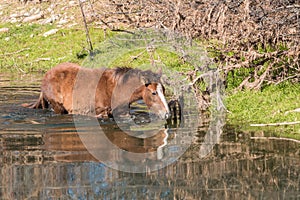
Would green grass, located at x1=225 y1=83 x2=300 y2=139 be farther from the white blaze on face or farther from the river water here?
the white blaze on face

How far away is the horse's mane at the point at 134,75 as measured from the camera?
33.9ft

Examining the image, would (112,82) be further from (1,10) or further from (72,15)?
(1,10)

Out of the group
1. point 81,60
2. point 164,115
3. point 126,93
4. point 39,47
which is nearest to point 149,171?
point 164,115

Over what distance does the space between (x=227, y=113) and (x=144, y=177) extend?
3.98 metres

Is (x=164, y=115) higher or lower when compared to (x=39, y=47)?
lower

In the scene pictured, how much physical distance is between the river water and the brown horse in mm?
762

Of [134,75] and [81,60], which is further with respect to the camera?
[81,60]

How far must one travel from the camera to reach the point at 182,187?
20.7ft

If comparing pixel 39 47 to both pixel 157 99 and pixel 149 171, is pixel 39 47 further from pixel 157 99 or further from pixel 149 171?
pixel 149 171

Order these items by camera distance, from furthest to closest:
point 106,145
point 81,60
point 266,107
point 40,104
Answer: point 81,60
point 40,104
point 266,107
point 106,145

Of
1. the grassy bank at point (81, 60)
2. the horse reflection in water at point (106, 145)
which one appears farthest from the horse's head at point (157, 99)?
the grassy bank at point (81, 60)

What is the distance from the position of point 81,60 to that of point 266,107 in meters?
9.44

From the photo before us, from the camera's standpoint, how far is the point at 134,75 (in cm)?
1063

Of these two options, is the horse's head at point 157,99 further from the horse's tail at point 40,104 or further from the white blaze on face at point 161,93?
→ the horse's tail at point 40,104
